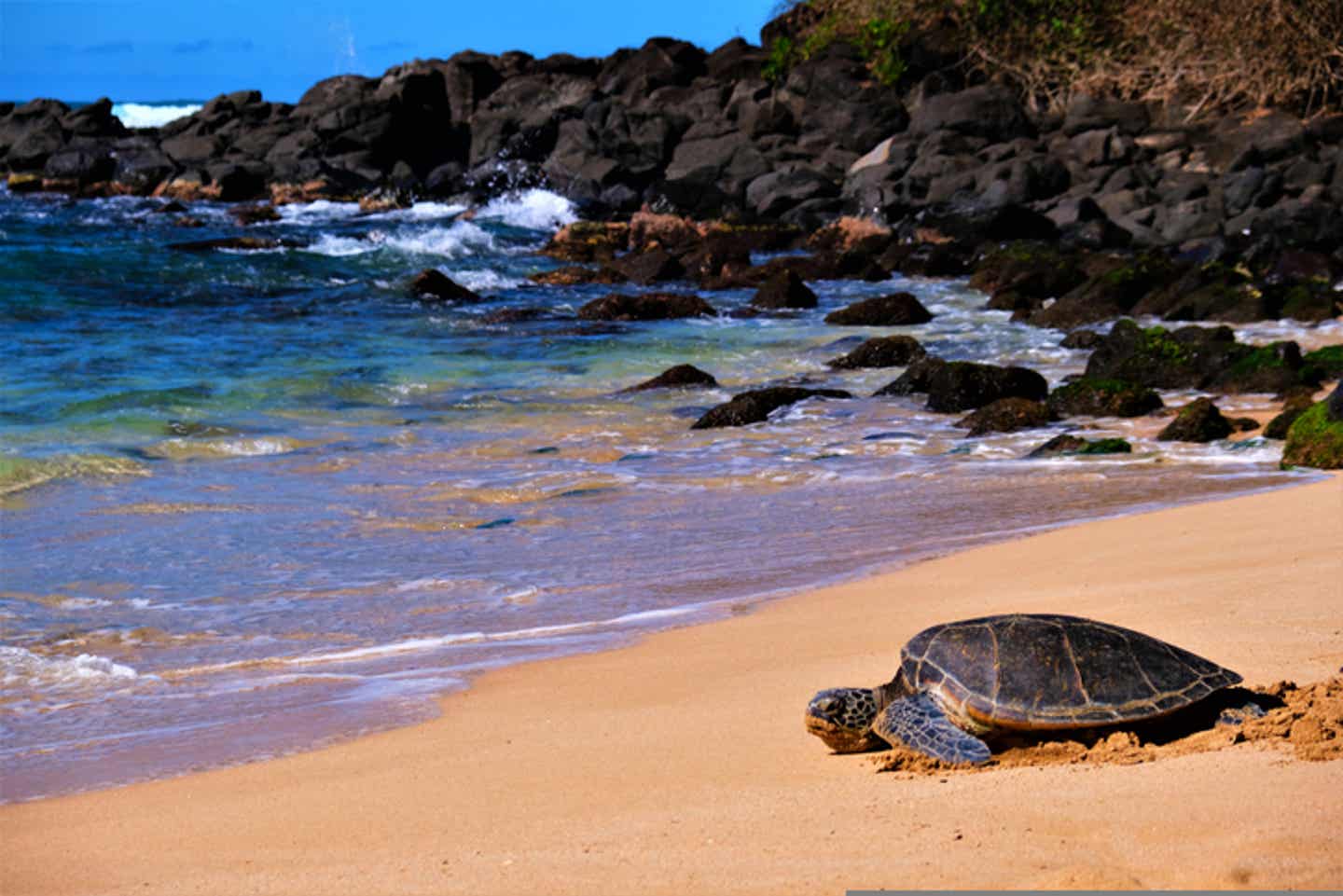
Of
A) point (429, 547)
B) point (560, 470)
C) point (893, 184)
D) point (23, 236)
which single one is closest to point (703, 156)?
point (893, 184)

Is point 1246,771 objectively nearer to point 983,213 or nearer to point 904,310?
point 904,310

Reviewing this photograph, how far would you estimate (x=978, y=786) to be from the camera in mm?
3629

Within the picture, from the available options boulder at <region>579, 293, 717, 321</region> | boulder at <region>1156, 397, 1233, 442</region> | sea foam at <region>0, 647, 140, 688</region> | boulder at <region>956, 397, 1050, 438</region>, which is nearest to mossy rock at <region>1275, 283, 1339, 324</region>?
boulder at <region>956, 397, 1050, 438</region>

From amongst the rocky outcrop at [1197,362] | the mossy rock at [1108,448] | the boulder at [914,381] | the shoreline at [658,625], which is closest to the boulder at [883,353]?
the boulder at [914,381]

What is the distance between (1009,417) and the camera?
430 inches

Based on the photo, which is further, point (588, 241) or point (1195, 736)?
point (588, 241)

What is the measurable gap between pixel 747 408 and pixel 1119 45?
22357 millimetres

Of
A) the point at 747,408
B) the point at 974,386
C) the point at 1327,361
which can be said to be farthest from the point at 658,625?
the point at 1327,361

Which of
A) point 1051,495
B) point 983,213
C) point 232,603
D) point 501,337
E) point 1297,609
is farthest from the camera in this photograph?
point 983,213

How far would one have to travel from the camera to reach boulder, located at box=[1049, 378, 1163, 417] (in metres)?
11.2

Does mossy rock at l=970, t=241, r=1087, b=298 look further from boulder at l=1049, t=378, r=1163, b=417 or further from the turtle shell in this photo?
the turtle shell

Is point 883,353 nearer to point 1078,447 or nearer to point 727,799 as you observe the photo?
point 1078,447

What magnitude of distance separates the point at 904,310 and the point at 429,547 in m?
10.8

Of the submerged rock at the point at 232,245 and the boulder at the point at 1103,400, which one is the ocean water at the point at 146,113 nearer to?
the submerged rock at the point at 232,245
